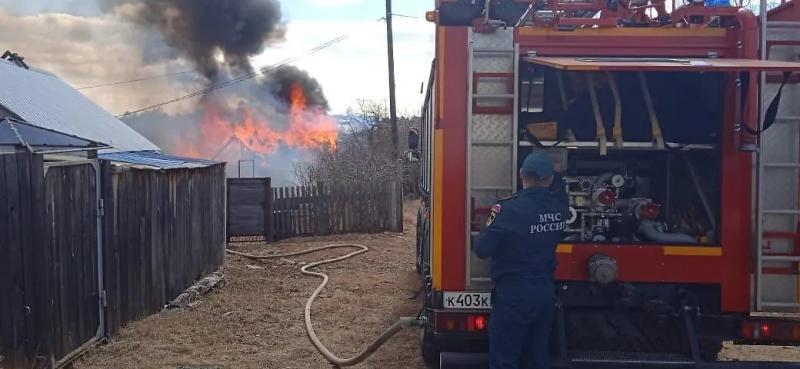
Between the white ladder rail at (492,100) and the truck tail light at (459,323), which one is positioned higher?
the white ladder rail at (492,100)

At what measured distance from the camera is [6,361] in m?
5.55

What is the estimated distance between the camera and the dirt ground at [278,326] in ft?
23.0

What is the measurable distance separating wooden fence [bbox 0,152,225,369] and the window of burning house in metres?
3.92

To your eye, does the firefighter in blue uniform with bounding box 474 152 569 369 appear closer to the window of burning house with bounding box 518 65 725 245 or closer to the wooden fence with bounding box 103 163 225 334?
the window of burning house with bounding box 518 65 725 245

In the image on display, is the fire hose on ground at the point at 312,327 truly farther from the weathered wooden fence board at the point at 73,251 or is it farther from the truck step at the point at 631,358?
the weathered wooden fence board at the point at 73,251

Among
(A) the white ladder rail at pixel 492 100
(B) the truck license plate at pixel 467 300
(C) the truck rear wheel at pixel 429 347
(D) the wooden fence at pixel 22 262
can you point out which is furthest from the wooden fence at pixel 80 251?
(A) the white ladder rail at pixel 492 100

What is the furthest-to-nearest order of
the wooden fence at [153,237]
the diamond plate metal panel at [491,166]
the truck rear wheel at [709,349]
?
the wooden fence at [153,237] → the truck rear wheel at [709,349] → the diamond plate metal panel at [491,166]

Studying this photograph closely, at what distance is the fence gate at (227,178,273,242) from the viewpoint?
53.9ft

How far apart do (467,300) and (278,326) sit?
3.96 m

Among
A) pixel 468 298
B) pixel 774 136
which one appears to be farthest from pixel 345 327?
pixel 774 136

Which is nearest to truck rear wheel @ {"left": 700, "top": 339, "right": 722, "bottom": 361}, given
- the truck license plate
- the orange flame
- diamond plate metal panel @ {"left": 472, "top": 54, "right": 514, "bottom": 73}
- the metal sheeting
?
the truck license plate

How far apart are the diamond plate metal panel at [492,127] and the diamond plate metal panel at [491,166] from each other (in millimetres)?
76

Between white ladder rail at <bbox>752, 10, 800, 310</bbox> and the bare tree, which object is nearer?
white ladder rail at <bbox>752, 10, 800, 310</bbox>

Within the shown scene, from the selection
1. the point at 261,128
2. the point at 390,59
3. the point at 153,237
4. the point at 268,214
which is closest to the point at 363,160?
the point at 390,59
